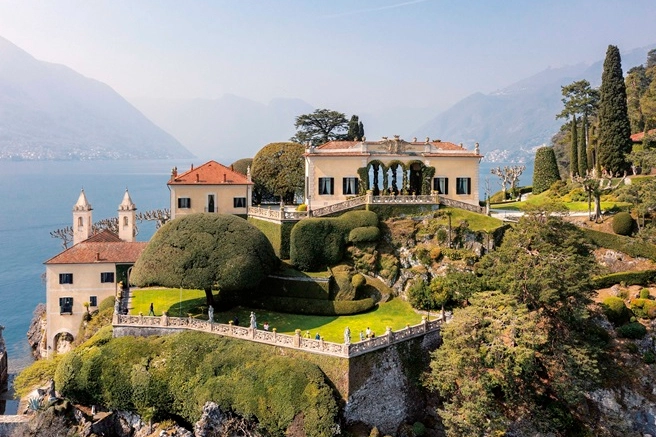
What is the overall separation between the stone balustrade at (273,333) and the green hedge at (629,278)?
13.7 metres

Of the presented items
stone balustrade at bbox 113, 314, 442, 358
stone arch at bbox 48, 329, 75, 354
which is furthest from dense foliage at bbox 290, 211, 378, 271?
stone arch at bbox 48, 329, 75, 354

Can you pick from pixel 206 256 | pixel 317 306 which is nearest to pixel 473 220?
pixel 317 306

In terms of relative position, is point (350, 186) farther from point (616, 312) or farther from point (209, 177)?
point (616, 312)

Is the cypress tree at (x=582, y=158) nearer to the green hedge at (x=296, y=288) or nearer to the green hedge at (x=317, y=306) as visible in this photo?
the green hedge at (x=317, y=306)

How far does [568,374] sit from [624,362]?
728cm

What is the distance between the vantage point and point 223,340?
111ft

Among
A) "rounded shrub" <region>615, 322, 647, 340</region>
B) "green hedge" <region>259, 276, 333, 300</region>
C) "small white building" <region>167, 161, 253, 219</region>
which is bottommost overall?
"rounded shrub" <region>615, 322, 647, 340</region>

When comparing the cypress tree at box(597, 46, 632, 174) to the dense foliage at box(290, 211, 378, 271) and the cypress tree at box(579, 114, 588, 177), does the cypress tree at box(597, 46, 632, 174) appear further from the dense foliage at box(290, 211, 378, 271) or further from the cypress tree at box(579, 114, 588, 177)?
the dense foliage at box(290, 211, 378, 271)

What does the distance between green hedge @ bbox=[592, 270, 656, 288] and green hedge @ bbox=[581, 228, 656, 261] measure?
1.94 metres

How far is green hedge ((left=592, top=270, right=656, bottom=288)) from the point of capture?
39625mm

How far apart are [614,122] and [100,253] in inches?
2047

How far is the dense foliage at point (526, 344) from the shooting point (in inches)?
1163

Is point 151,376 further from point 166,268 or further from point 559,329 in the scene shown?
point 559,329

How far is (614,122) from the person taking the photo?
2146 inches
